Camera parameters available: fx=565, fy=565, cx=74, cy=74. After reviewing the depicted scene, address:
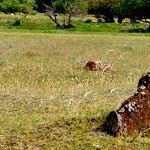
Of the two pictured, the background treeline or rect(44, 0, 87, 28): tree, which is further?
rect(44, 0, 87, 28): tree

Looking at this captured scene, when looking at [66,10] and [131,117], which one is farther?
[66,10]

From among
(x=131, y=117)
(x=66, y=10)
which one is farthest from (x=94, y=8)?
(x=131, y=117)

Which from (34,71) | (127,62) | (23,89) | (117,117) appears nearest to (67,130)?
(117,117)

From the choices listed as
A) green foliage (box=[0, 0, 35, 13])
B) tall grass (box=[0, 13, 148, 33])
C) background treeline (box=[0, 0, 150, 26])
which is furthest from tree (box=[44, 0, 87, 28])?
green foliage (box=[0, 0, 35, 13])

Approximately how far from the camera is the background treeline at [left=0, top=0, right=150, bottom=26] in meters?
64.1

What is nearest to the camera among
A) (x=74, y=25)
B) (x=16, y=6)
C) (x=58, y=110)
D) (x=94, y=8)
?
(x=58, y=110)

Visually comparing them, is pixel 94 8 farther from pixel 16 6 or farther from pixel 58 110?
pixel 58 110

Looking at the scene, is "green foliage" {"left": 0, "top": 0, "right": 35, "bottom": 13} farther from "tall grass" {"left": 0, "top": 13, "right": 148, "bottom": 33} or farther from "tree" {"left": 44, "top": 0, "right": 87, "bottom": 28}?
"tall grass" {"left": 0, "top": 13, "right": 148, "bottom": 33}

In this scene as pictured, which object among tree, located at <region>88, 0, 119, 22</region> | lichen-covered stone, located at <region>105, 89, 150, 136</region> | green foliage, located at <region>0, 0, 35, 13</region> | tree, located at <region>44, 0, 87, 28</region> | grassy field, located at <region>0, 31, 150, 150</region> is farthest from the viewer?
tree, located at <region>88, 0, 119, 22</region>

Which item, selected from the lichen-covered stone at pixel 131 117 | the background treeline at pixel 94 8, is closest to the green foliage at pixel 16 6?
the background treeline at pixel 94 8

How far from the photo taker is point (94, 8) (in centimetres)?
7706

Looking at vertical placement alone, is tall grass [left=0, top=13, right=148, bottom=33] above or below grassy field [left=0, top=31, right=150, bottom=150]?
below

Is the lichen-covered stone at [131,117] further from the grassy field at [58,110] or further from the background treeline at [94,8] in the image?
the background treeline at [94,8]

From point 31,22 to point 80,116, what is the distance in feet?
183
